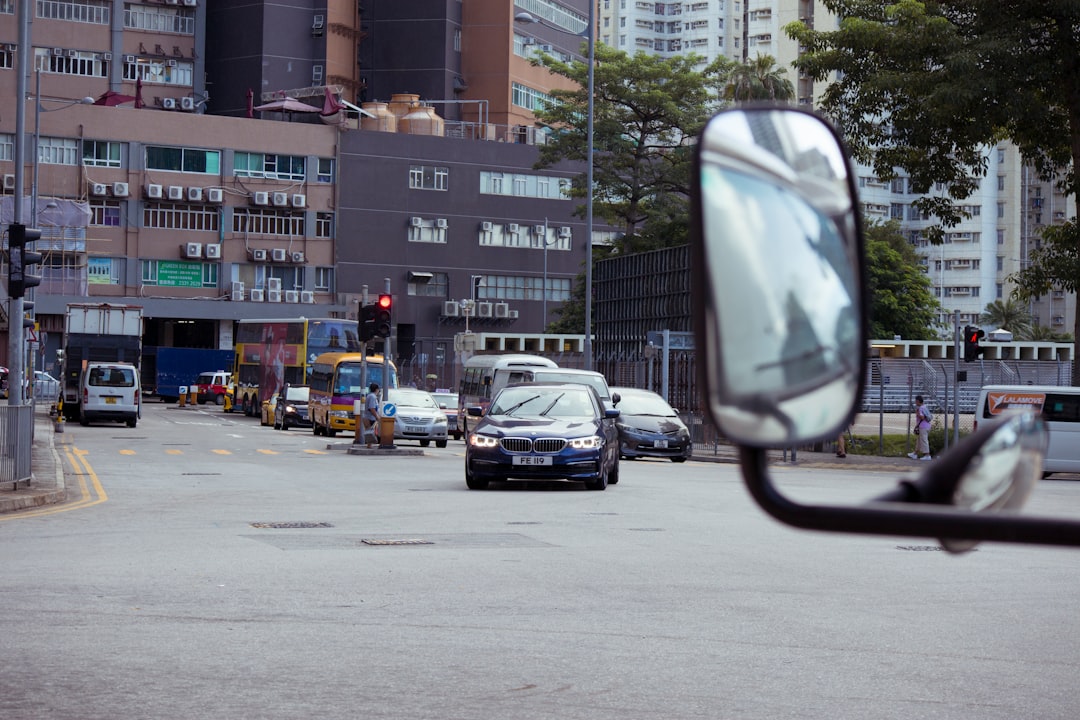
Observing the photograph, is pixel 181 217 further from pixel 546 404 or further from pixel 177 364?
pixel 546 404

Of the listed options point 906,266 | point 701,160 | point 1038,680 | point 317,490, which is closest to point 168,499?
point 317,490

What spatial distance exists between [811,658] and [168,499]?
43.1 ft

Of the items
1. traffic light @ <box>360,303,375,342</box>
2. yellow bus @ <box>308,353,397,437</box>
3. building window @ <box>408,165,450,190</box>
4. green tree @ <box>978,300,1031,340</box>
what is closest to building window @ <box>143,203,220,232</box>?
building window @ <box>408,165,450,190</box>

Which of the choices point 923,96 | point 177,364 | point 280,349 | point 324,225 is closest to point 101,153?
point 177,364

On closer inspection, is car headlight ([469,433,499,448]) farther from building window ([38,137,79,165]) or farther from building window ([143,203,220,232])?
building window ([38,137,79,165])

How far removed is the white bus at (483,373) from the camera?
4281 cm

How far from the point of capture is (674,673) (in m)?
8.28

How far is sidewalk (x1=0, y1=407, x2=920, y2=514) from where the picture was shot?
754 inches

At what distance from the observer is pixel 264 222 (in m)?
81.0

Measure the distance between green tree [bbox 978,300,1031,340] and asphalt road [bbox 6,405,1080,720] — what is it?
3844 inches

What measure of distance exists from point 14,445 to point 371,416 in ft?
55.0

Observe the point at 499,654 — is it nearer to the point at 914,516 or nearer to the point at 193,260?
the point at 914,516

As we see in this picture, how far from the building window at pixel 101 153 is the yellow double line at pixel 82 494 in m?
49.5

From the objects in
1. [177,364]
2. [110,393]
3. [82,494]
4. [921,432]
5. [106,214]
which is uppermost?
[106,214]
